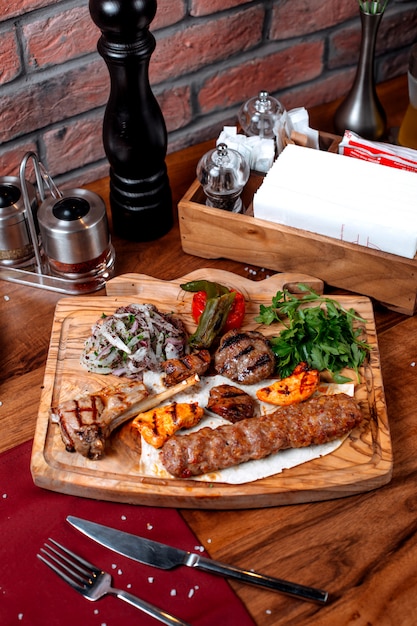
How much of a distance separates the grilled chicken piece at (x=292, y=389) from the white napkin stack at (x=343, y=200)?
0.38 metres

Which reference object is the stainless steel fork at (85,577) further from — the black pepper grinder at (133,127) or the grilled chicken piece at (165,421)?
the black pepper grinder at (133,127)

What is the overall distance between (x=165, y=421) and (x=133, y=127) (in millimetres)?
749

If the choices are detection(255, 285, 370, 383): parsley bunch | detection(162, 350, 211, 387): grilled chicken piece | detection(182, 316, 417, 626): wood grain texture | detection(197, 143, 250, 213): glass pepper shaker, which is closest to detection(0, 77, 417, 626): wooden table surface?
detection(182, 316, 417, 626): wood grain texture

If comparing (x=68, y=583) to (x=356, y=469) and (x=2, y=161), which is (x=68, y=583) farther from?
(x=2, y=161)

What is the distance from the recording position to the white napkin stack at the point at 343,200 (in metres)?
1.82

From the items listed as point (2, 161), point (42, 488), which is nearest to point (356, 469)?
point (42, 488)

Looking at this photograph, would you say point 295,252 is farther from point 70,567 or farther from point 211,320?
point 70,567

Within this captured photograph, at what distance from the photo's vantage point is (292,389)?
66.1 inches

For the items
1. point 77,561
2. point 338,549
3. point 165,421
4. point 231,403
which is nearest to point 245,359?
point 231,403

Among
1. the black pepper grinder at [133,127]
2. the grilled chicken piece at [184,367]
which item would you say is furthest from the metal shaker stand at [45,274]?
the grilled chicken piece at [184,367]

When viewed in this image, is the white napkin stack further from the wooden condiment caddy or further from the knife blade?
the knife blade

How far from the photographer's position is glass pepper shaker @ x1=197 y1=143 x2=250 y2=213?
6.38 ft

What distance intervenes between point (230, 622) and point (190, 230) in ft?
3.38

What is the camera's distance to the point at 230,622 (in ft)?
4.48
